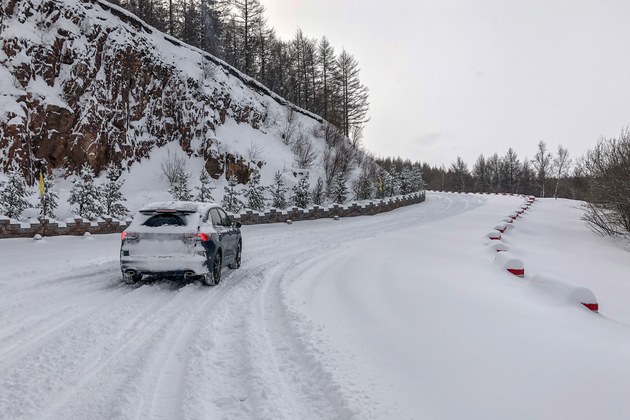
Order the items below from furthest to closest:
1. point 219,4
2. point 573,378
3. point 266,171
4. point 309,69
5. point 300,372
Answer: point 309,69, point 219,4, point 266,171, point 300,372, point 573,378

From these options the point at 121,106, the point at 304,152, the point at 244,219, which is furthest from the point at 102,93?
the point at 304,152

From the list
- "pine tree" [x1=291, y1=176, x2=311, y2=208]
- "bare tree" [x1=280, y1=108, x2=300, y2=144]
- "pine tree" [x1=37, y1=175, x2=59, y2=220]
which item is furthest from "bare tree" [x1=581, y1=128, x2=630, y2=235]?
"bare tree" [x1=280, y1=108, x2=300, y2=144]

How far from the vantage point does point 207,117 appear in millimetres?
34031

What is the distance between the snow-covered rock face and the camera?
2400 centimetres

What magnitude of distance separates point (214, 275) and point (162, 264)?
3.42ft

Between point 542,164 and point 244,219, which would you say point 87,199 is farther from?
point 542,164

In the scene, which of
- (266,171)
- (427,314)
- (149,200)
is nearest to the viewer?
(427,314)

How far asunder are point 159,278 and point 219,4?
2054 inches

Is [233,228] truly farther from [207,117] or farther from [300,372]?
[207,117]

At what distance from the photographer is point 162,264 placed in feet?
25.1

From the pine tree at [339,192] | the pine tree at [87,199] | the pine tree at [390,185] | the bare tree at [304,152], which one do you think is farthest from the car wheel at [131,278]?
the pine tree at [390,185]

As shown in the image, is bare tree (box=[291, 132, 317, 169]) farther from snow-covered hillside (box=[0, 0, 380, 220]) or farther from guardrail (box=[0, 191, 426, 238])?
guardrail (box=[0, 191, 426, 238])

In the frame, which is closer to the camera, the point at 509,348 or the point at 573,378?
the point at 573,378

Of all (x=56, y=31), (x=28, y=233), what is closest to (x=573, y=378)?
(x=28, y=233)
